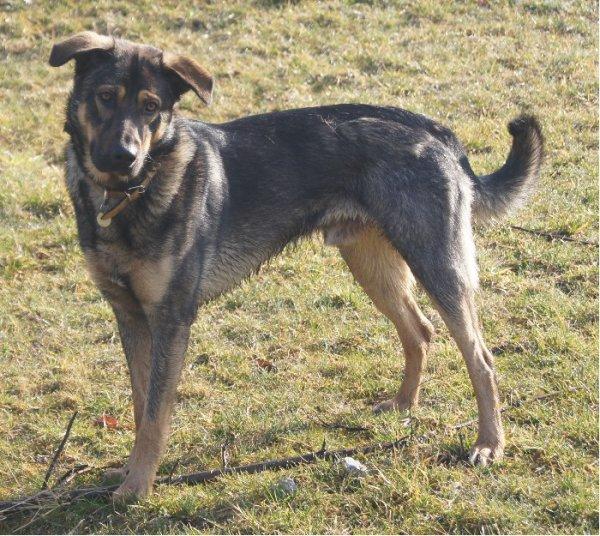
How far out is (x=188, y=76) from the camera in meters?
4.26

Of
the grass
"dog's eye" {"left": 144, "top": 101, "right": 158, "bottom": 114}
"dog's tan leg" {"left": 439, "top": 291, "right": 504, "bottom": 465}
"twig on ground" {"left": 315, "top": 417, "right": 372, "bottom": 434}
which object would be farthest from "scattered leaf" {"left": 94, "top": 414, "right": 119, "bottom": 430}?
"dog's tan leg" {"left": 439, "top": 291, "right": 504, "bottom": 465}

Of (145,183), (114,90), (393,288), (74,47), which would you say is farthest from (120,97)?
(393,288)

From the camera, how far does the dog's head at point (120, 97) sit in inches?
157

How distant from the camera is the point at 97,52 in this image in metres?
4.18

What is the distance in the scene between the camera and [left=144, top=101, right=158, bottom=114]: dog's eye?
417 centimetres

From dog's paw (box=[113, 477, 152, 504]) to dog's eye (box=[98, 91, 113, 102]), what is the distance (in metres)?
1.79

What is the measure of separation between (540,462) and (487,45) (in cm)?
737

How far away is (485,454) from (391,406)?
0.72 m

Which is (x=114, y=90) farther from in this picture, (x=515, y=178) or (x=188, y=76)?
(x=515, y=178)

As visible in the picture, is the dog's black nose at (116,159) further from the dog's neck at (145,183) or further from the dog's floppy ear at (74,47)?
the dog's floppy ear at (74,47)

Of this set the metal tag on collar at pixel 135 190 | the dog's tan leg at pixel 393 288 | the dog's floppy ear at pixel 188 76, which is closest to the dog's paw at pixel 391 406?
the dog's tan leg at pixel 393 288

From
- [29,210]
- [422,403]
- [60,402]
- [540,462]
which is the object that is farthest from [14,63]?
[540,462]

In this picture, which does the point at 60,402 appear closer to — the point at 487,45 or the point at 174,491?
the point at 174,491

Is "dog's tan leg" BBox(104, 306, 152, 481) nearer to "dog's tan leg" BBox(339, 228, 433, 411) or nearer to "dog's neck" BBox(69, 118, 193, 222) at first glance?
"dog's neck" BBox(69, 118, 193, 222)
